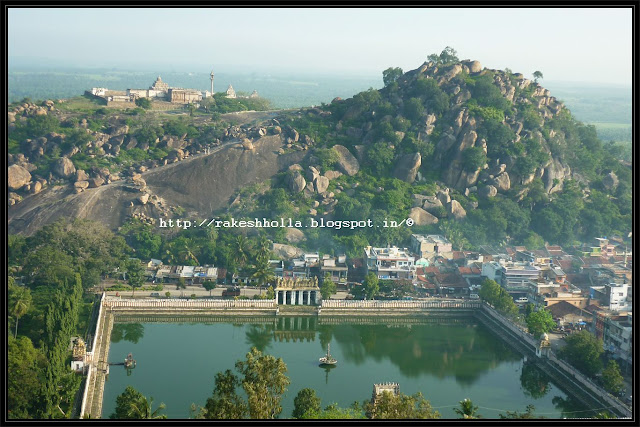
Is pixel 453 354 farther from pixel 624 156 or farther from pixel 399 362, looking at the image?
pixel 624 156

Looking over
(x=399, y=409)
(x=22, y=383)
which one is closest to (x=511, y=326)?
(x=399, y=409)

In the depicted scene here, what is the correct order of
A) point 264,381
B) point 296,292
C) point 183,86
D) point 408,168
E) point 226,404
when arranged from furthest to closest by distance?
point 183,86 < point 408,168 < point 296,292 < point 264,381 < point 226,404

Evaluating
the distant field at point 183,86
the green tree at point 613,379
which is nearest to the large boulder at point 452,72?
the green tree at point 613,379

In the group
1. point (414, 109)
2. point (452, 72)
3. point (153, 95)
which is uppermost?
point (452, 72)

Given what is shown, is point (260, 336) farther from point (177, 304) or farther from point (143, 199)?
point (143, 199)

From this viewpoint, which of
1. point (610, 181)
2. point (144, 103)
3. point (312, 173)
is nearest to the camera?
point (312, 173)
